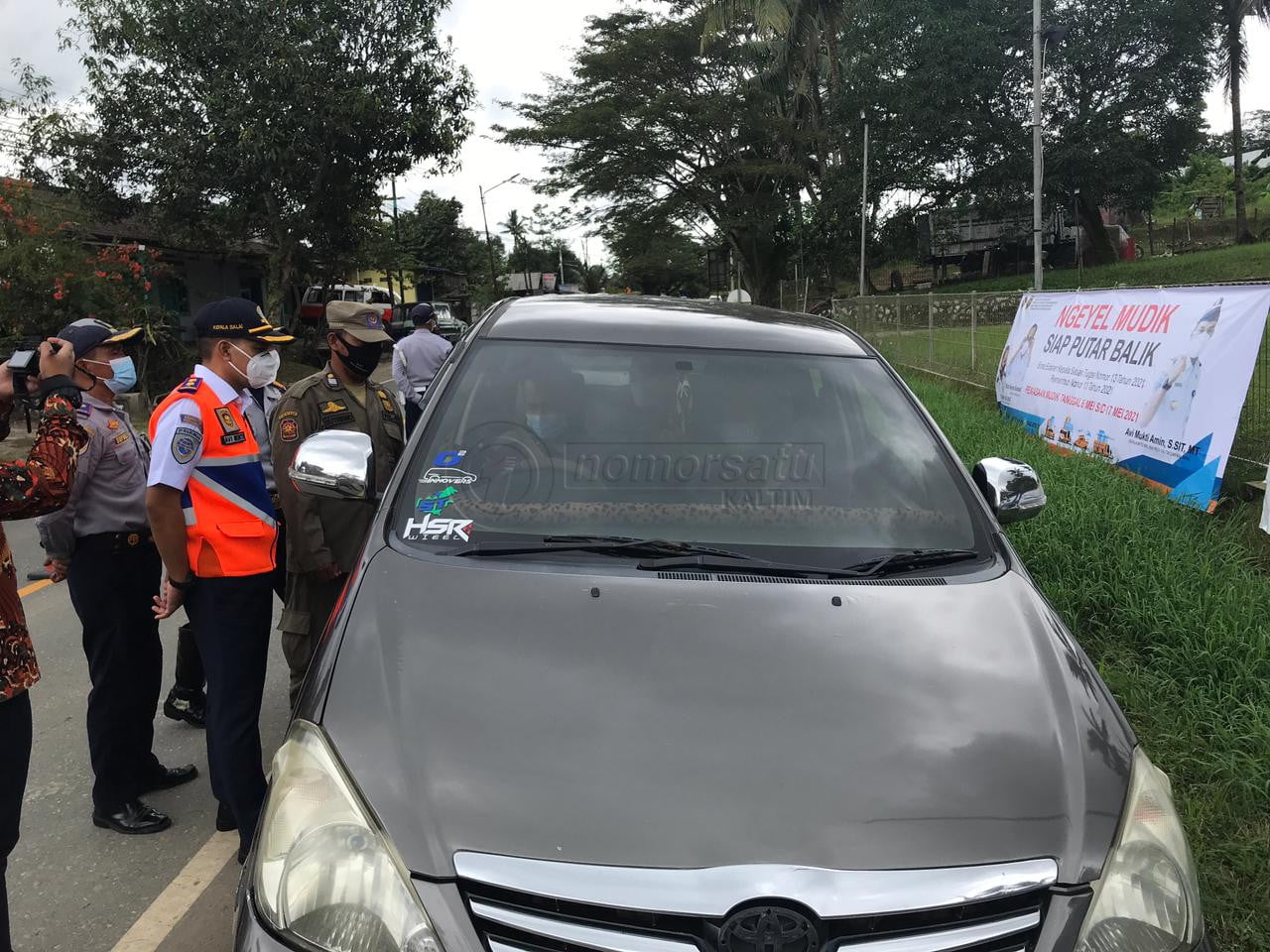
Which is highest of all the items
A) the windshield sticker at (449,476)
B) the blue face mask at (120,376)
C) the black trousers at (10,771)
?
the blue face mask at (120,376)

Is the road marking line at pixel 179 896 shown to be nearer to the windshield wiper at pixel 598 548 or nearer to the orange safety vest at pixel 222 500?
the orange safety vest at pixel 222 500

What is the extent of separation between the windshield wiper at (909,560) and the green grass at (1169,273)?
24865 millimetres

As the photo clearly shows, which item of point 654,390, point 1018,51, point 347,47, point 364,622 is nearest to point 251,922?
point 364,622

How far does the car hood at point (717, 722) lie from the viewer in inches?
60.9

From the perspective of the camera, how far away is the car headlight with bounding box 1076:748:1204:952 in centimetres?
153

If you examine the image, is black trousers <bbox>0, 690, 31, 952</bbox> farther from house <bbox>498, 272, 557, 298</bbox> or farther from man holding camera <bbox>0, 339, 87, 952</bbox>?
house <bbox>498, 272, 557, 298</bbox>

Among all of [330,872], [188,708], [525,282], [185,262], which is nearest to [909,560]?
[330,872]

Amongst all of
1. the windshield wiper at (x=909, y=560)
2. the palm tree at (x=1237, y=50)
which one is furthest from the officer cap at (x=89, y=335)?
the palm tree at (x=1237, y=50)

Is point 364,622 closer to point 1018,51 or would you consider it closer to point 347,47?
point 347,47

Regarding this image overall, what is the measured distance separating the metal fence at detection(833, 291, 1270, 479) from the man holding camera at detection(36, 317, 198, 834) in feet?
20.2

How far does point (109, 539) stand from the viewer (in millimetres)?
3334

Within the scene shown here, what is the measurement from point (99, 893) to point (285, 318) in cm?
2912

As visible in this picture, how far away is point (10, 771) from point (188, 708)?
203cm

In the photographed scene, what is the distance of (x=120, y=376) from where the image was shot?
11.3 ft
